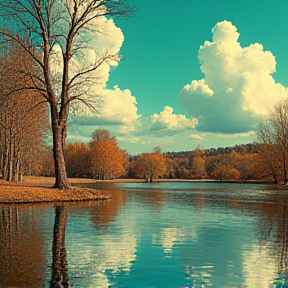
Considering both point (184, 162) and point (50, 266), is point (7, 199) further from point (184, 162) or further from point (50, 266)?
point (184, 162)

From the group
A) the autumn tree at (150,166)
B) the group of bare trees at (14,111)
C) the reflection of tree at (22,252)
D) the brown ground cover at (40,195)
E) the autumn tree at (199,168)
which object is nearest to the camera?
the reflection of tree at (22,252)

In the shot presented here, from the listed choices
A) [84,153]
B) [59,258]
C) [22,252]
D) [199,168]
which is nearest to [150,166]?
[84,153]

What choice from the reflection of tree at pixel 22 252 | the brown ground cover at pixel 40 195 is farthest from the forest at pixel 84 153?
the reflection of tree at pixel 22 252

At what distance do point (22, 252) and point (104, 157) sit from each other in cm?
9033

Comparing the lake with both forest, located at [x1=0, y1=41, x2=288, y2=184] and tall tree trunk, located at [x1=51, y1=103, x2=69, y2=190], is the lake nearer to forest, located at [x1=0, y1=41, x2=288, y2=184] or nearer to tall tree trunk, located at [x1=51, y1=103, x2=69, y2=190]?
tall tree trunk, located at [x1=51, y1=103, x2=69, y2=190]

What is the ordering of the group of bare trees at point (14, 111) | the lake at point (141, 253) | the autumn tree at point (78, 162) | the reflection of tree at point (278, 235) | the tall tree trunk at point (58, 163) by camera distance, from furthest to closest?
the autumn tree at point (78, 162) < the group of bare trees at point (14, 111) < the tall tree trunk at point (58, 163) < the reflection of tree at point (278, 235) < the lake at point (141, 253)

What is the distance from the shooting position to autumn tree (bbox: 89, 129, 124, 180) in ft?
324

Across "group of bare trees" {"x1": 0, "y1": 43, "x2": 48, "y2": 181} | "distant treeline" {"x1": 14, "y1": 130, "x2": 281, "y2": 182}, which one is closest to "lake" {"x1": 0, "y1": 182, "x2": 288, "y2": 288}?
"group of bare trees" {"x1": 0, "y1": 43, "x2": 48, "y2": 181}

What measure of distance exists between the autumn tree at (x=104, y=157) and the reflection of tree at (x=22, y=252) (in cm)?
8352

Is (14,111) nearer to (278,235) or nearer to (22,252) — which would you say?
(278,235)

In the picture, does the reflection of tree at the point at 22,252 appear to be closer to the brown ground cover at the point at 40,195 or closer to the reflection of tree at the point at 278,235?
the reflection of tree at the point at 278,235

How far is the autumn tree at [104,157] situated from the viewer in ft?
324

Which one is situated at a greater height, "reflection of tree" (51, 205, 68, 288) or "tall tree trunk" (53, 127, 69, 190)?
"tall tree trunk" (53, 127, 69, 190)

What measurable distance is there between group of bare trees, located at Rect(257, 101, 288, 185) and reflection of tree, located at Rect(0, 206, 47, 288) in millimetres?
69723
